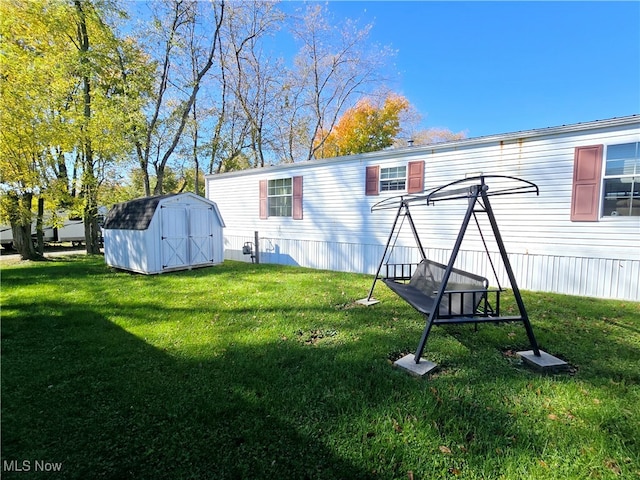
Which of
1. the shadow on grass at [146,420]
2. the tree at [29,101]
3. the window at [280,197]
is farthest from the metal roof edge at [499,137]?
the tree at [29,101]

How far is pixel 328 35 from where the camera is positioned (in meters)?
18.5

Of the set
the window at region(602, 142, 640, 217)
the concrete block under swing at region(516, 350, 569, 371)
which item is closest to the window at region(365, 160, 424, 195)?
the window at region(602, 142, 640, 217)

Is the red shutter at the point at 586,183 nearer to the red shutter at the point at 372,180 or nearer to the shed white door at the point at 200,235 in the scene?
the red shutter at the point at 372,180

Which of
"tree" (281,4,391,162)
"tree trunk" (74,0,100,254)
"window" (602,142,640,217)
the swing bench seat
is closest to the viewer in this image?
the swing bench seat

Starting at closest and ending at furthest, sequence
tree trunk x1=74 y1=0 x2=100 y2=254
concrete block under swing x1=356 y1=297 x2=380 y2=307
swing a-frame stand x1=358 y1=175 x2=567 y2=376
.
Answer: swing a-frame stand x1=358 y1=175 x2=567 y2=376 < concrete block under swing x1=356 y1=297 x2=380 y2=307 < tree trunk x1=74 y1=0 x2=100 y2=254

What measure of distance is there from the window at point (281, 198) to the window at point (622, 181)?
24.8ft

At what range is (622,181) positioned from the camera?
5.86m

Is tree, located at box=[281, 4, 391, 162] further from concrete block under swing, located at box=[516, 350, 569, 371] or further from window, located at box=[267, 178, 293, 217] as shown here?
concrete block under swing, located at box=[516, 350, 569, 371]

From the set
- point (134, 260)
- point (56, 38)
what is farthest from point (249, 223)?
point (56, 38)

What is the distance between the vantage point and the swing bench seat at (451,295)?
326 cm

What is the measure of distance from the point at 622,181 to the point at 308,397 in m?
7.02

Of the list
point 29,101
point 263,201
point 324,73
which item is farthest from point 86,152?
point 324,73

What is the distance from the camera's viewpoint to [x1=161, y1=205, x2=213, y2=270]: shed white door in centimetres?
862

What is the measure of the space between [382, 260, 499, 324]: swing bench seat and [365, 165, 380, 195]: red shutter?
4.09 m
